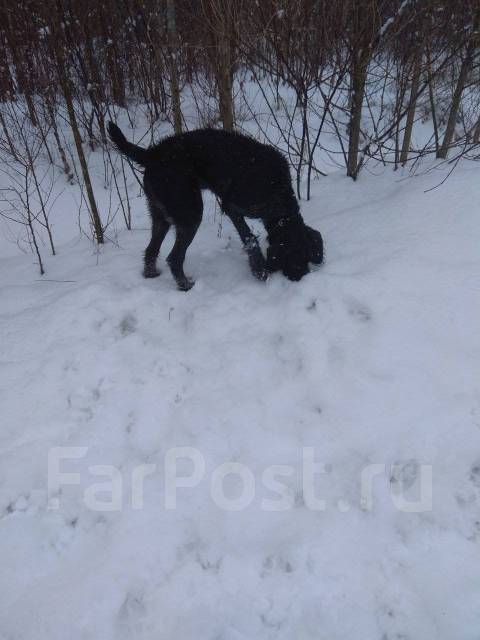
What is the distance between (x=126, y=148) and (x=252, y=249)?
1.11 metres

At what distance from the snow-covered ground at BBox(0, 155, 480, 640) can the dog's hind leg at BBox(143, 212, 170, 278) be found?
132 mm

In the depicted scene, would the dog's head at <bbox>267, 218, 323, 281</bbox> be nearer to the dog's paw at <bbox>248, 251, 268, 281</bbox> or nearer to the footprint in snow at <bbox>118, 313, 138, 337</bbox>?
the dog's paw at <bbox>248, 251, 268, 281</bbox>

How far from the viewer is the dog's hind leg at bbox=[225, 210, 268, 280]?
3.03 m

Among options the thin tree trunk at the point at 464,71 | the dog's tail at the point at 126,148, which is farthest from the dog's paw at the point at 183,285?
the thin tree trunk at the point at 464,71

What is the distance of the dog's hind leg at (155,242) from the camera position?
3.11 m

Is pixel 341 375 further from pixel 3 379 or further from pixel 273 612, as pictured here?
pixel 3 379

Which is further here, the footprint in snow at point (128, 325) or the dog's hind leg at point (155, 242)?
the dog's hind leg at point (155, 242)

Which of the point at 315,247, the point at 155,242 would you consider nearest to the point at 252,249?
the point at 315,247

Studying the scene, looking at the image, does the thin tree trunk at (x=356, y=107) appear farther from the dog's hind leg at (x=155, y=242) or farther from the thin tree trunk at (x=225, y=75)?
the dog's hind leg at (x=155, y=242)

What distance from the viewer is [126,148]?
2721 millimetres

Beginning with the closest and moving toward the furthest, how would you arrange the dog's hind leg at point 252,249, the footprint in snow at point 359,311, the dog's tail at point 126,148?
the footprint in snow at point 359,311, the dog's tail at point 126,148, the dog's hind leg at point 252,249

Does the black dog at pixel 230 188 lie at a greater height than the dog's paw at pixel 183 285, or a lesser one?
greater

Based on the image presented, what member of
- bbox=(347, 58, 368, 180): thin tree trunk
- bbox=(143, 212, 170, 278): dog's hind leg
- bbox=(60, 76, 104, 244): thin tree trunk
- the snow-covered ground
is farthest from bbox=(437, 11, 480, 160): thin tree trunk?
bbox=(60, 76, 104, 244): thin tree trunk

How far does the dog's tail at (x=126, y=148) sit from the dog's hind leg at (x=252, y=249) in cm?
69
